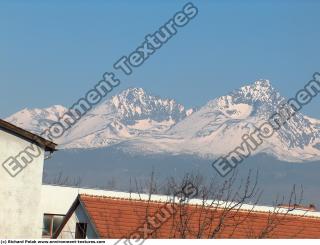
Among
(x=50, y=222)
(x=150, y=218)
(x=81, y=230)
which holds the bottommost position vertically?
(x=150, y=218)

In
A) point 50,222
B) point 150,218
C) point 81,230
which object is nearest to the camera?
point 150,218

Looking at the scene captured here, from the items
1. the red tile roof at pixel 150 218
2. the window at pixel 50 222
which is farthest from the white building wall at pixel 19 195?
the window at pixel 50 222

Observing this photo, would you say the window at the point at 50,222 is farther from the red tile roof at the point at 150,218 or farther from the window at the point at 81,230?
the window at the point at 81,230

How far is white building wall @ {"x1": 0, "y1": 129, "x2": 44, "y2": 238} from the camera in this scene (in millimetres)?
30688

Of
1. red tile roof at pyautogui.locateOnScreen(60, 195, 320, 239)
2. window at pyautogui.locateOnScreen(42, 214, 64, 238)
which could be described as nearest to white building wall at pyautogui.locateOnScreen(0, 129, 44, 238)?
red tile roof at pyautogui.locateOnScreen(60, 195, 320, 239)

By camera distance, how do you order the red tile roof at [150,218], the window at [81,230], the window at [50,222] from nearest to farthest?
the red tile roof at [150,218] → the window at [81,230] → the window at [50,222]

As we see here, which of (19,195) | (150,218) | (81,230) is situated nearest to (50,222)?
(81,230)

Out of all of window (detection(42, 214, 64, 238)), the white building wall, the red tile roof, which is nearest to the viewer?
the red tile roof

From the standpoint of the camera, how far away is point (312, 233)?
37.6m

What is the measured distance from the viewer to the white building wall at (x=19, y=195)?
30.7 meters

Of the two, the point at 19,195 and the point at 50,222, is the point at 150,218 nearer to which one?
the point at 19,195

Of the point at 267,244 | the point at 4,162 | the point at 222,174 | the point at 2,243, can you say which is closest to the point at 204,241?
the point at 267,244

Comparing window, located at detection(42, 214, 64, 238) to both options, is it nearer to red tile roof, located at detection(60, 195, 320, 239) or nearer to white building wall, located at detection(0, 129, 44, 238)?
red tile roof, located at detection(60, 195, 320, 239)

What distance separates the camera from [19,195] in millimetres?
31203
